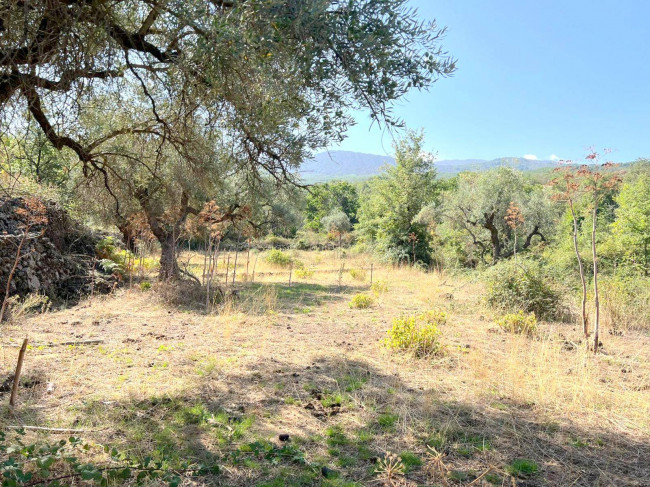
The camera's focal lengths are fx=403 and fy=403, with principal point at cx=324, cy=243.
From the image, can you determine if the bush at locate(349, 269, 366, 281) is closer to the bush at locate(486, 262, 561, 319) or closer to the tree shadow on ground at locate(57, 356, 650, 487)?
the bush at locate(486, 262, 561, 319)

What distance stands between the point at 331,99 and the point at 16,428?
3.78 meters

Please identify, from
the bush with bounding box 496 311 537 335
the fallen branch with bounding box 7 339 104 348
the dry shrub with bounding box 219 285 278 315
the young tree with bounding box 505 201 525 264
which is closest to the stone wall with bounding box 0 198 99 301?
the fallen branch with bounding box 7 339 104 348

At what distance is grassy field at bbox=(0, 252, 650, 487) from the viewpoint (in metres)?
3.02

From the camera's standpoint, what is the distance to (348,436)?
3.47 metres

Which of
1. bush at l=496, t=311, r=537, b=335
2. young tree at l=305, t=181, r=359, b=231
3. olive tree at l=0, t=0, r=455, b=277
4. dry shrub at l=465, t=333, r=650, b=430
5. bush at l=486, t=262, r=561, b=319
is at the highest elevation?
young tree at l=305, t=181, r=359, b=231

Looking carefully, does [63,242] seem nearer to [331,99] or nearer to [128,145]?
[128,145]

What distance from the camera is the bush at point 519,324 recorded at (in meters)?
7.00

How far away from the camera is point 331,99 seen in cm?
386

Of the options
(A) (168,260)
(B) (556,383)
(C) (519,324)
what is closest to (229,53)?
(B) (556,383)

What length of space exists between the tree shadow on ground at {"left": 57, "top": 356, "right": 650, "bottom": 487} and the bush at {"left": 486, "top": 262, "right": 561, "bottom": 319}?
4781mm

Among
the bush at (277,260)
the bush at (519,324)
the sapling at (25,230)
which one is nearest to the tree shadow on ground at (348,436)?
the sapling at (25,230)

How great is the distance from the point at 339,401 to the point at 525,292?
5892 mm

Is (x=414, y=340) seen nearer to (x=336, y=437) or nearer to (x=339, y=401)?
(x=339, y=401)

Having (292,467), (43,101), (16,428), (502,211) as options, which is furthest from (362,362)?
(502,211)
